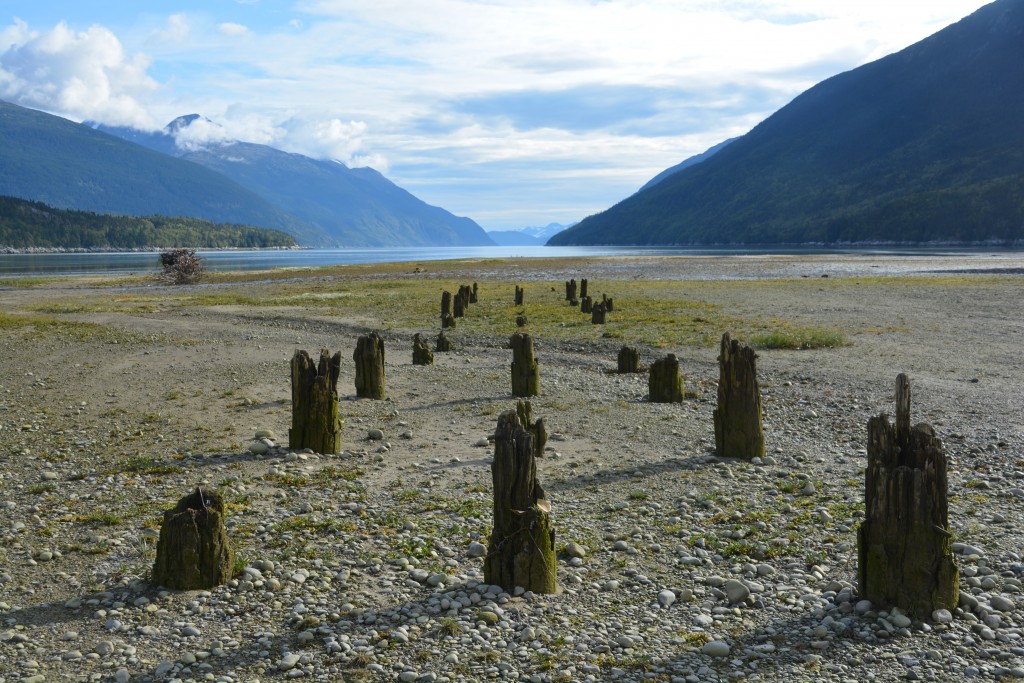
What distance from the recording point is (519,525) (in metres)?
7.38

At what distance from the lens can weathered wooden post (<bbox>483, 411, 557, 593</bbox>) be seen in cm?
734

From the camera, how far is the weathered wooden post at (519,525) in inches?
289

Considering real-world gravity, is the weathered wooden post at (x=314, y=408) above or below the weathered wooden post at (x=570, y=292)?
below

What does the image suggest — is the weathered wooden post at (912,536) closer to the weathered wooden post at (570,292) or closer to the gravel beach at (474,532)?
the gravel beach at (474,532)

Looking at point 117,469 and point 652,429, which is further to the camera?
point 652,429

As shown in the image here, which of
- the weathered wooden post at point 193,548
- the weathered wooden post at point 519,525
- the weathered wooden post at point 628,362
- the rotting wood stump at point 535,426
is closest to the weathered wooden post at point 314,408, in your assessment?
the rotting wood stump at point 535,426

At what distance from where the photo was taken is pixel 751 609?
281 inches

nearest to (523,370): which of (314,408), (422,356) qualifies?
(422,356)

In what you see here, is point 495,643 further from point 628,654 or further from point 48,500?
point 48,500

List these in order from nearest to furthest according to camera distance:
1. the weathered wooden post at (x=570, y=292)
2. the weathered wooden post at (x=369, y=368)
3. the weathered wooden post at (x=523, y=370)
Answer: the weathered wooden post at (x=369, y=368), the weathered wooden post at (x=523, y=370), the weathered wooden post at (x=570, y=292)

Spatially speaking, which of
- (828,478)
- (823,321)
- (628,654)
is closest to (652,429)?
(828,478)

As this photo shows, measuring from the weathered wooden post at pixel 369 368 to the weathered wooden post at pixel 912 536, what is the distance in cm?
1198

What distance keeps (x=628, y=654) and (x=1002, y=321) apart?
29.7 metres

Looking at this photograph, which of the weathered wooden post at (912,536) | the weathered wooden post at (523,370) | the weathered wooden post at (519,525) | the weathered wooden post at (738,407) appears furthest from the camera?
the weathered wooden post at (523,370)
